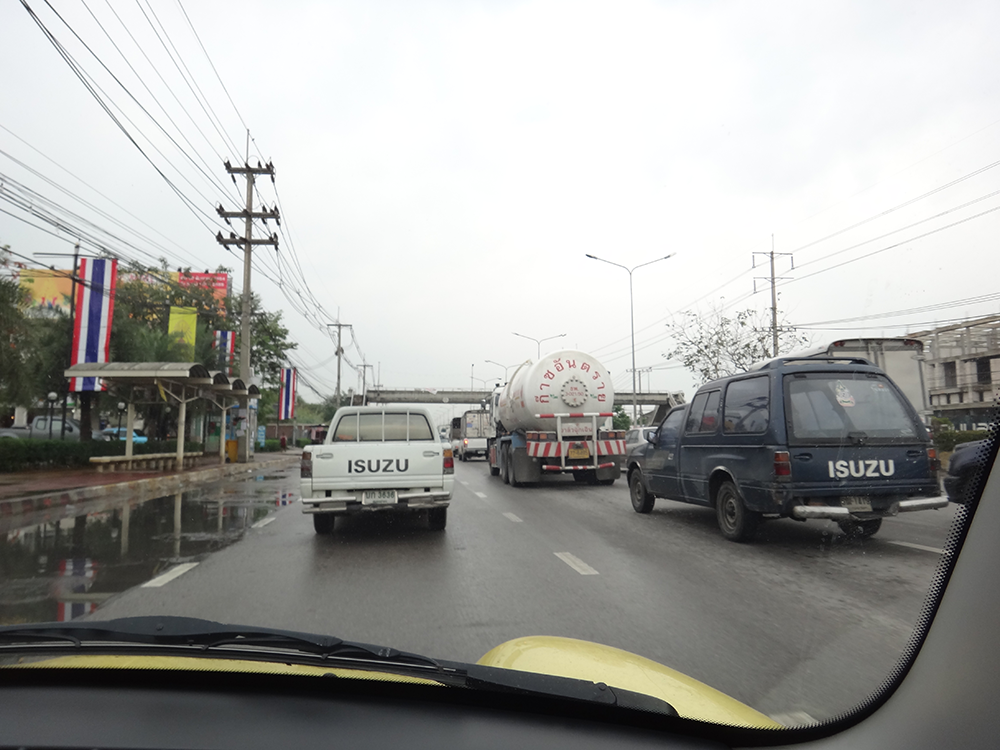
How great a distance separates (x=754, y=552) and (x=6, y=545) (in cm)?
916

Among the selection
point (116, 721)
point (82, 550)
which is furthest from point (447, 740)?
point (82, 550)

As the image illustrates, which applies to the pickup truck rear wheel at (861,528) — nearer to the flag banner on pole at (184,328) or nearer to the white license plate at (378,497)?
the white license plate at (378,497)

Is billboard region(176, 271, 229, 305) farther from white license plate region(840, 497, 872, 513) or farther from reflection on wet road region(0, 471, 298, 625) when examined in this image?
white license plate region(840, 497, 872, 513)

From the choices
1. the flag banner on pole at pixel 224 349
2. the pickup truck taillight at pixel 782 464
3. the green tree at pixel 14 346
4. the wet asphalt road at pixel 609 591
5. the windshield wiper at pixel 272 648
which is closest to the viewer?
the windshield wiper at pixel 272 648

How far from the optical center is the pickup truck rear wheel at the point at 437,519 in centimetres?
996

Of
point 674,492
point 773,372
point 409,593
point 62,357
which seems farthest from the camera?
point 62,357

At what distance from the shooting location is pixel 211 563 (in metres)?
7.50

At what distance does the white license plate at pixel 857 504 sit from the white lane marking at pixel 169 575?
21.1 feet

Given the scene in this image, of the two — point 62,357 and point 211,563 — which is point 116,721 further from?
point 62,357

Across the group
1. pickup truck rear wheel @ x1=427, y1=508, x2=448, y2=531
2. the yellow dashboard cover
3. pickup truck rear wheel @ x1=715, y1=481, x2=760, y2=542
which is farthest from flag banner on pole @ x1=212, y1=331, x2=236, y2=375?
the yellow dashboard cover

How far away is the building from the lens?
2037mm

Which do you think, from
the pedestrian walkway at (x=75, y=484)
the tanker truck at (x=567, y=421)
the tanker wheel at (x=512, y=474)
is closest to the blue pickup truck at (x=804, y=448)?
the tanker truck at (x=567, y=421)

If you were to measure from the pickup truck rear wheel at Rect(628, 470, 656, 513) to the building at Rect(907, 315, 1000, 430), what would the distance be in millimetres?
8837

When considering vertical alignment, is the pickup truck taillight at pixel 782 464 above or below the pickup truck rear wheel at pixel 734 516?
above
